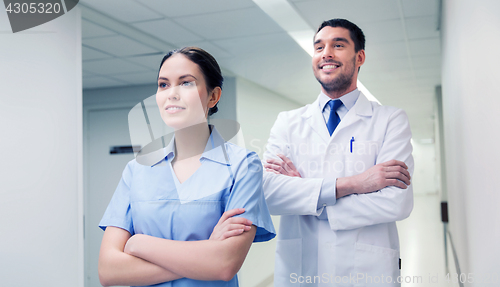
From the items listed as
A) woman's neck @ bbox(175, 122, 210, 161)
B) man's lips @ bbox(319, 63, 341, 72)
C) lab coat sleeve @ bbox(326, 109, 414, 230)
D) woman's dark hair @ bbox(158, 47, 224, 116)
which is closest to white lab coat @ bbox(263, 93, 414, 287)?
lab coat sleeve @ bbox(326, 109, 414, 230)

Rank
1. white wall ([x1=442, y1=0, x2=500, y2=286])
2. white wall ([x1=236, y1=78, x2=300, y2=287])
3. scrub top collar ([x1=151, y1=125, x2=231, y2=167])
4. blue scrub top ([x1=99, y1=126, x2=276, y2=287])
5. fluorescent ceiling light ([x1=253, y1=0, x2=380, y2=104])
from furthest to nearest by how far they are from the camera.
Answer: white wall ([x1=236, y1=78, x2=300, y2=287]) < fluorescent ceiling light ([x1=253, y1=0, x2=380, y2=104]) < scrub top collar ([x1=151, y1=125, x2=231, y2=167]) < blue scrub top ([x1=99, y1=126, x2=276, y2=287]) < white wall ([x1=442, y1=0, x2=500, y2=286])

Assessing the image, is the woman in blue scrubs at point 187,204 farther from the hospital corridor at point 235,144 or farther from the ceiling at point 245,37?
the ceiling at point 245,37

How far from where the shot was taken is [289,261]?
5.80 feet

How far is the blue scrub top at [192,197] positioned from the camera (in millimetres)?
1252

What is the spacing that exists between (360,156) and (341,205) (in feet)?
0.82

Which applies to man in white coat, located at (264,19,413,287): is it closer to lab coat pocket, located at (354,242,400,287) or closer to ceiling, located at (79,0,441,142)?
lab coat pocket, located at (354,242,400,287)

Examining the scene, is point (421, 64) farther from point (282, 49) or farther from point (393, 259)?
point (393, 259)

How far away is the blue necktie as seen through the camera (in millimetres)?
1850

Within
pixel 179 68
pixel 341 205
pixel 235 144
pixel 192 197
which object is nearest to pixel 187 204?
pixel 192 197

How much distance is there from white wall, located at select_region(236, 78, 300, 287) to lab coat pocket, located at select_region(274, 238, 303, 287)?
2858 millimetres

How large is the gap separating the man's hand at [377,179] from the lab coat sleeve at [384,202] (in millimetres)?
25

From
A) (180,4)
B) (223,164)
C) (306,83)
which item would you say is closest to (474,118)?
(223,164)

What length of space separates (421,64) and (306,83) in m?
1.63

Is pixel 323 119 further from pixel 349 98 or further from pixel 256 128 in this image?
pixel 256 128
